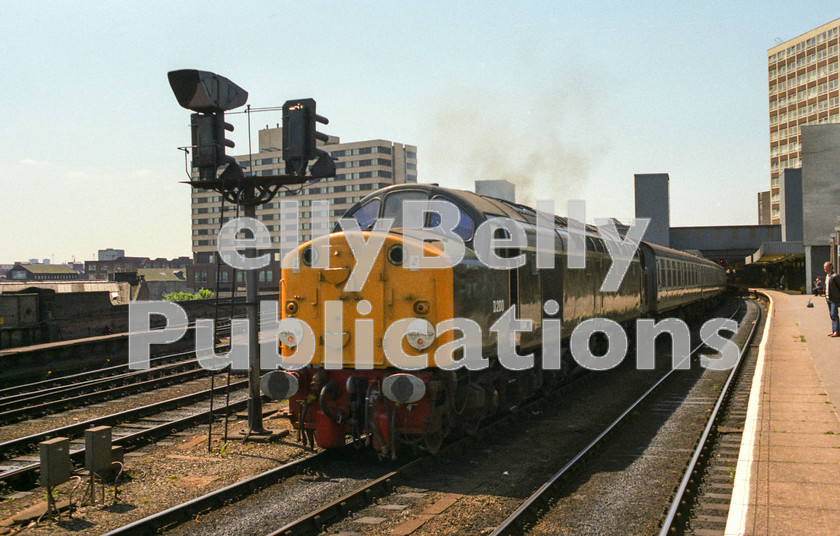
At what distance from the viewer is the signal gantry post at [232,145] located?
1073 cm

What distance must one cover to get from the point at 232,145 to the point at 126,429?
17.1 ft

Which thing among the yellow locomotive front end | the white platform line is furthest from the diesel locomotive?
the white platform line

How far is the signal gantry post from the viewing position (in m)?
10.7

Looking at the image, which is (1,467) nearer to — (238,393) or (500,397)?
(238,393)

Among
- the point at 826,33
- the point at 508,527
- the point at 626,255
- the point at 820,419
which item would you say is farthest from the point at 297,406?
the point at 826,33

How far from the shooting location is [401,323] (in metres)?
8.76

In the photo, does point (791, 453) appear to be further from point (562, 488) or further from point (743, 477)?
point (562, 488)

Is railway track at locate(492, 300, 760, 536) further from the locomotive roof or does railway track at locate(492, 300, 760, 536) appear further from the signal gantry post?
the signal gantry post

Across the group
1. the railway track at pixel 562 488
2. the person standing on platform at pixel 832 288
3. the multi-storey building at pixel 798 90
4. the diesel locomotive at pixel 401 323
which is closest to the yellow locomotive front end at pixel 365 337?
the diesel locomotive at pixel 401 323

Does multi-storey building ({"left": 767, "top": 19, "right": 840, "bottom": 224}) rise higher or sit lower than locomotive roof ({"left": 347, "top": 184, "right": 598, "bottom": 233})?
higher

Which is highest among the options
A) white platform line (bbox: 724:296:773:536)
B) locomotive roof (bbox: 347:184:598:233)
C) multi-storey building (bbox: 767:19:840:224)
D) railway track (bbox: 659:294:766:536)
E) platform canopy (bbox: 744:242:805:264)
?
multi-storey building (bbox: 767:19:840:224)

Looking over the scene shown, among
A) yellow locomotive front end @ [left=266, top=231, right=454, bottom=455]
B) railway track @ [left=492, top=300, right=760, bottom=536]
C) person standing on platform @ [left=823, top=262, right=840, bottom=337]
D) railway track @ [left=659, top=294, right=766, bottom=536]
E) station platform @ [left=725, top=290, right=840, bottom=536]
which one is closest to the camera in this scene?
station platform @ [left=725, top=290, right=840, bottom=536]

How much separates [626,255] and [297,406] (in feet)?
33.9

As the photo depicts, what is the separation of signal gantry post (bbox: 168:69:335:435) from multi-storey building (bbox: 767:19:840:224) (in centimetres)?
11439
